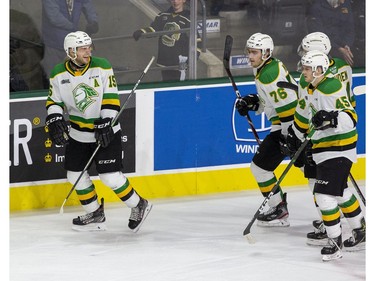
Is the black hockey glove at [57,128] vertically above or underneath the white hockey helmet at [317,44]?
underneath

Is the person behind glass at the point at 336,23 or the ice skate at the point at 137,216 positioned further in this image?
the person behind glass at the point at 336,23

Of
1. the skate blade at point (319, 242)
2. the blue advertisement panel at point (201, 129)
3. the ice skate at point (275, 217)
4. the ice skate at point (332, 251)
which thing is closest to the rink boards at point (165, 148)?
the blue advertisement panel at point (201, 129)

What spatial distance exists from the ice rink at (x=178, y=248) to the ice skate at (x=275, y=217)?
5 cm

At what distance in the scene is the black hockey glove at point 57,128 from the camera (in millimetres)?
5520

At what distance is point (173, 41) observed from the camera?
21.7 ft

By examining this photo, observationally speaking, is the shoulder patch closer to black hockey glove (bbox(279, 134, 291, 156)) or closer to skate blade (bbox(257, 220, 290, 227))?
black hockey glove (bbox(279, 134, 291, 156))

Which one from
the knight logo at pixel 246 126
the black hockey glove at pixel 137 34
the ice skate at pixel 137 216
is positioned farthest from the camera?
the knight logo at pixel 246 126

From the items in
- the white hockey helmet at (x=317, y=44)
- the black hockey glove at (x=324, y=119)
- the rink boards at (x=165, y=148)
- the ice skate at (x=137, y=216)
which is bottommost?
the ice skate at (x=137, y=216)

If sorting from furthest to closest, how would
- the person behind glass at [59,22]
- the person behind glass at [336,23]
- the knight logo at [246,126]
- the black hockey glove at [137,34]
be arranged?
the person behind glass at [336,23] → the knight logo at [246,126] → the black hockey glove at [137,34] → the person behind glass at [59,22]

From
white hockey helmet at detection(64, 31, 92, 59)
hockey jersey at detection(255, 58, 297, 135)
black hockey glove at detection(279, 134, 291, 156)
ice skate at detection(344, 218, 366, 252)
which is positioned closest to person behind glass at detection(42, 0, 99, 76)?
white hockey helmet at detection(64, 31, 92, 59)

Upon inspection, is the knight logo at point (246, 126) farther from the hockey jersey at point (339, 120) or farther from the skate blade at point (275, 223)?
the hockey jersey at point (339, 120)

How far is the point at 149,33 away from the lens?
6504mm
